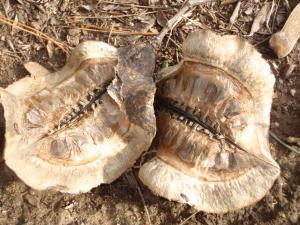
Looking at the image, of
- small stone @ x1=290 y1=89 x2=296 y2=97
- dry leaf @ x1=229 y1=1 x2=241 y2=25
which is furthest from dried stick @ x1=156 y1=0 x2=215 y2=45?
small stone @ x1=290 y1=89 x2=296 y2=97

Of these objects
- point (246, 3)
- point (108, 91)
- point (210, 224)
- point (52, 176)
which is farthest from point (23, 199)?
point (246, 3)

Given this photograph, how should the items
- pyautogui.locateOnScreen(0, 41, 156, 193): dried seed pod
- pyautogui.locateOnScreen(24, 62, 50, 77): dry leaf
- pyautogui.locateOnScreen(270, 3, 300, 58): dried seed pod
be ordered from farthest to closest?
pyautogui.locateOnScreen(270, 3, 300, 58): dried seed pod → pyautogui.locateOnScreen(24, 62, 50, 77): dry leaf → pyautogui.locateOnScreen(0, 41, 156, 193): dried seed pod

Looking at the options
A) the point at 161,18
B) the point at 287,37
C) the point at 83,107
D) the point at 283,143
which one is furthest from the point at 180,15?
the point at 283,143

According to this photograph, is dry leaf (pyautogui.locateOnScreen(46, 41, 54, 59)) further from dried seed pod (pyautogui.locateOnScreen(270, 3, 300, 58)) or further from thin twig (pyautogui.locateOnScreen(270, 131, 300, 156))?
thin twig (pyautogui.locateOnScreen(270, 131, 300, 156))

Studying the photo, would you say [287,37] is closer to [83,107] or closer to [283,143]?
[283,143]

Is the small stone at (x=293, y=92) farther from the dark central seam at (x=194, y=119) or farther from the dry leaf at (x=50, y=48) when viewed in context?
the dry leaf at (x=50, y=48)

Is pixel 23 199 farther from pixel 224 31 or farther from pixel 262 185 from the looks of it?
pixel 224 31
